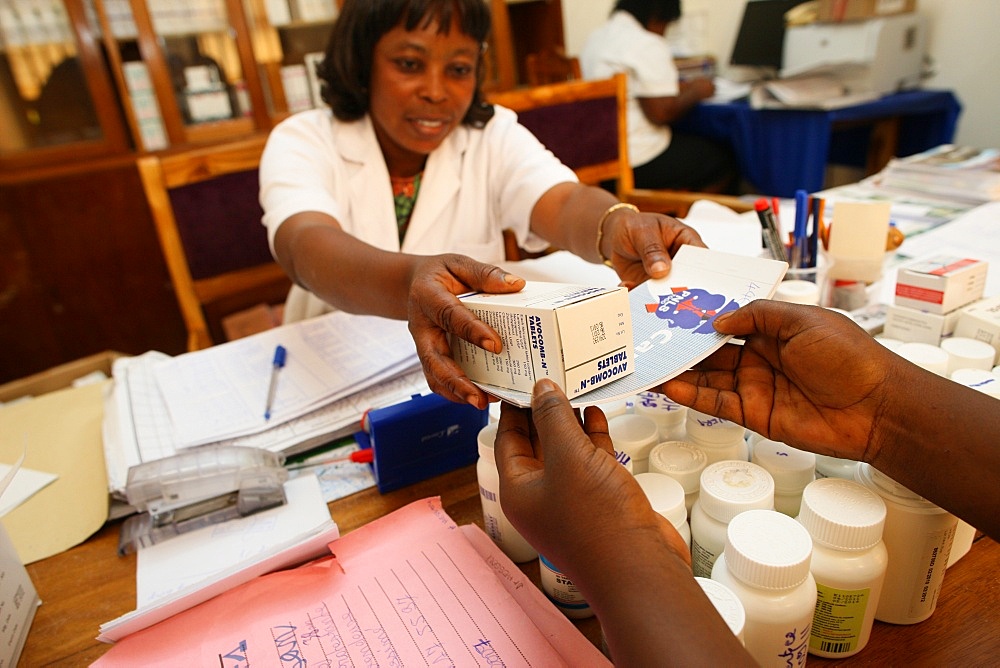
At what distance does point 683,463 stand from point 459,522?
22cm

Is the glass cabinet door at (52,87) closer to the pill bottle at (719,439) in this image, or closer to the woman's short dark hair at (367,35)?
the woman's short dark hair at (367,35)

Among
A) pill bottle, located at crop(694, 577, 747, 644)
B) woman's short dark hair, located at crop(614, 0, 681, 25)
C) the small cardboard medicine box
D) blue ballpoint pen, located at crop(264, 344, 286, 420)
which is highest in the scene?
woman's short dark hair, located at crop(614, 0, 681, 25)

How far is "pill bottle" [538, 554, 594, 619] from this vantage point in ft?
1.53

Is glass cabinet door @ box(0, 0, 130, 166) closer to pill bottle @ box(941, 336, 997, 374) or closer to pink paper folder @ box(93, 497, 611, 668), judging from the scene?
pink paper folder @ box(93, 497, 611, 668)

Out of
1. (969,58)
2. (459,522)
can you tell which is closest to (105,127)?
(459,522)

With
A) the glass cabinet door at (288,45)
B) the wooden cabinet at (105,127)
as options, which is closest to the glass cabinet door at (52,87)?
the wooden cabinet at (105,127)

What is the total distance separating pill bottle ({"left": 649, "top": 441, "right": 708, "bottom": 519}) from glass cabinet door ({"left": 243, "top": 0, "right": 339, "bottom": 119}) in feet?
7.82

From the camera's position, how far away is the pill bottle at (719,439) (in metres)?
0.52

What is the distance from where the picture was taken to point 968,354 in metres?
0.59

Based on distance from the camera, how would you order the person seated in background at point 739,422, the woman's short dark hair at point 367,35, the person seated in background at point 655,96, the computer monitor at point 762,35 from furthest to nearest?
the computer monitor at point 762,35
the person seated in background at point 655,96
the woman's short dark hair at point 367,35
the person seated in background at point 739,422

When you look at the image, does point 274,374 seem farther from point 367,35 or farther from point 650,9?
point 650,9

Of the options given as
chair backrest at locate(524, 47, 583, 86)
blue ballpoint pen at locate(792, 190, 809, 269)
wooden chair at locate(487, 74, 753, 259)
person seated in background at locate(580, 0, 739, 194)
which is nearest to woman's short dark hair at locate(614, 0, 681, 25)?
person seated in background at locate(580, 0, 739, 194)

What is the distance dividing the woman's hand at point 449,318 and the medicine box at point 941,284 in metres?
0.43

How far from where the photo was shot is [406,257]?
0.75 meters
